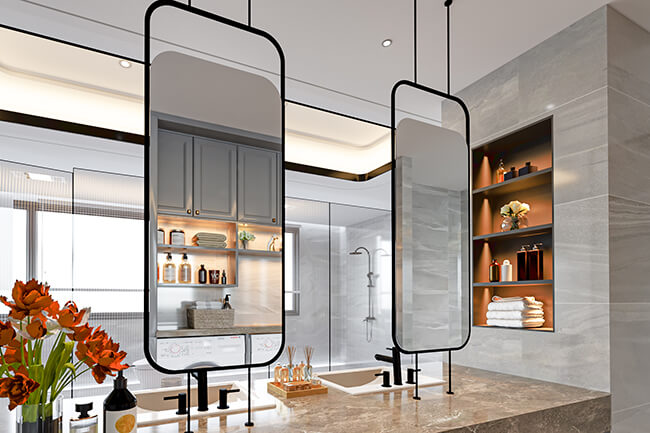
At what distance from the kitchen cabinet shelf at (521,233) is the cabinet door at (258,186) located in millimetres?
1444

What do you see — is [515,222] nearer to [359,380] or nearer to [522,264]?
[522,264]

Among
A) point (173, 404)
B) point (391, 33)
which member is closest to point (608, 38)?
point (391, 33)

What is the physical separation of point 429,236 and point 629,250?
2.90 feet

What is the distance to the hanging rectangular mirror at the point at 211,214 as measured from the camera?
1388mm

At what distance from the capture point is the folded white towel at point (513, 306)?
236 cm

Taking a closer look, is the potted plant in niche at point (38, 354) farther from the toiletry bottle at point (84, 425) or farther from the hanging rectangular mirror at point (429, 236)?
the hanging rectangular mirror at point (429, 236)

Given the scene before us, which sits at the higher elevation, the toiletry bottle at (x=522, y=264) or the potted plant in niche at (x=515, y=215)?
the potted plant in niche at (x=515, y=215)

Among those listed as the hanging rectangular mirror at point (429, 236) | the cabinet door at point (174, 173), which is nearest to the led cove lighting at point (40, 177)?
the cabinet door at point (174, 173)

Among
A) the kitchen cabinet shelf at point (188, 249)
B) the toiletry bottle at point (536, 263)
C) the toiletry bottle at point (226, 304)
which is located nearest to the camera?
the kitchen cabinet shelf at point (188, 249)

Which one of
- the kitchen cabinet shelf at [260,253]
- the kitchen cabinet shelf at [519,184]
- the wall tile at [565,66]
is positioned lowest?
the kitchen cabinet shelf at [260,253]

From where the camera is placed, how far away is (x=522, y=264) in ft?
8.18

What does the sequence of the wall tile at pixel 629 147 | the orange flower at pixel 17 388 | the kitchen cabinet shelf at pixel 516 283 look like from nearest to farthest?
the orange flower at pixel 17 388, the wall tile at pixel 629 147, the kitchen cabinet shelf at pixel 516 283

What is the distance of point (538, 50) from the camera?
240 cm

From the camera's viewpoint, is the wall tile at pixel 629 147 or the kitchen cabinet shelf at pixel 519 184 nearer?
the wall tile at pixel 629 147
